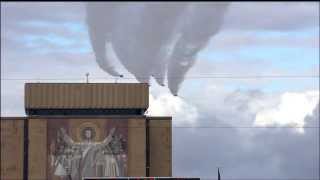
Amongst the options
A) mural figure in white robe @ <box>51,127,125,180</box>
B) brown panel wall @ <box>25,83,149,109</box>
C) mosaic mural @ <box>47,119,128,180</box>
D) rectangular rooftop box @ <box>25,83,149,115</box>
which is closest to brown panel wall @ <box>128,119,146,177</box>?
mosaic mural @ <box>47,119,128,180</box>

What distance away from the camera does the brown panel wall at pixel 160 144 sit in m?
161

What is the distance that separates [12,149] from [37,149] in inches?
174

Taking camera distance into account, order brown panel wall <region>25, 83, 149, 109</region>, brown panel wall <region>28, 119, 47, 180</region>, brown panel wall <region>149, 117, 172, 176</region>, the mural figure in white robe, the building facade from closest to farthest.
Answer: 1. brown panel wall <region>28, 119, 47, 180</region>
2. the mural figure in white robe
3. the building facade
4. brown panel wall <region>25, 83, 149, 109</region>
5. brown panel wall <region>149, 117, 172, 176</region>

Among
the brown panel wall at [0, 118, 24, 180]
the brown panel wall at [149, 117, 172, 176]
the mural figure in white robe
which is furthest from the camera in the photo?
the brown panel wall at [149, 117, 172, 176]

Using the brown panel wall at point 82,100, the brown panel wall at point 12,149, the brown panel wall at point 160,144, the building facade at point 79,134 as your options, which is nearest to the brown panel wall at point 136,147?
the building facade at point 79,134

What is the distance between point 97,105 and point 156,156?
13.6m

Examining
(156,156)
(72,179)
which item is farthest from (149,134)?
(72,179)

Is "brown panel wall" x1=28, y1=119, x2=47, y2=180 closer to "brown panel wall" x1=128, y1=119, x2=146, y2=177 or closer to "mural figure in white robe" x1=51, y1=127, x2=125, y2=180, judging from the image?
"mural figure in white robe" x1=51, y1=127, x2=125, y2=180

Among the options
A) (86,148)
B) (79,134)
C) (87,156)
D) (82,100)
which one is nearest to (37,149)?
(79,134)

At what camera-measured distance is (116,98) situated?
6270 inches

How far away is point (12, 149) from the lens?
6216 inches

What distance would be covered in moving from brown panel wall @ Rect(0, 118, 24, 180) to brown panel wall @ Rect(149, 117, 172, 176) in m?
22.2

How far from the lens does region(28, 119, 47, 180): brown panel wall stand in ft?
511

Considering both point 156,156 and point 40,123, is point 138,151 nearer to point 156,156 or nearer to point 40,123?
point 156,156
